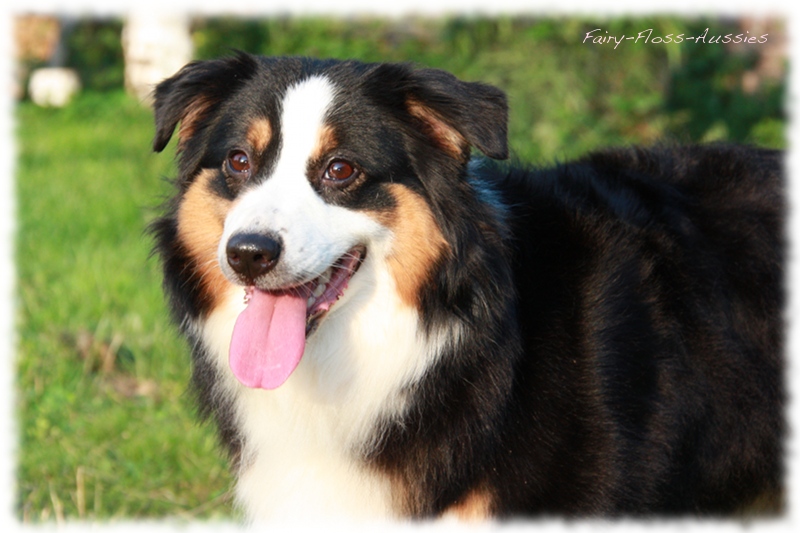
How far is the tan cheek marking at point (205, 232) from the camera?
3441mm

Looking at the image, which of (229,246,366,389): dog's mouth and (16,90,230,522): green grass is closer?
(229,246,366,389): dog's mouth

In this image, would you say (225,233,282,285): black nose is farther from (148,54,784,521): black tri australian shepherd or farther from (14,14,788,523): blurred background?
(14,14,788,523): blurred background

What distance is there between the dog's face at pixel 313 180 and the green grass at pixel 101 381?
1.46 feet

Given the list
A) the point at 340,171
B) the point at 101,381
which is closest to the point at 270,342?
the point at 340,171

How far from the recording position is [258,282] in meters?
3.12

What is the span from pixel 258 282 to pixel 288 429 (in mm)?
667

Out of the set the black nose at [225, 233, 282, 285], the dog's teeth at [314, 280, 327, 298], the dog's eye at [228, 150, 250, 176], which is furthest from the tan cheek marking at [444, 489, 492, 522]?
the dog's eye at [228, 150, 250, 176]

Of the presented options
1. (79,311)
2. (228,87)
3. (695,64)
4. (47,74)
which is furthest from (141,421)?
(47,74)

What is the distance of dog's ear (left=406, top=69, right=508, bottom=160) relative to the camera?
10.3 feet

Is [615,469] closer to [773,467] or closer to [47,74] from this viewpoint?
[773,467]

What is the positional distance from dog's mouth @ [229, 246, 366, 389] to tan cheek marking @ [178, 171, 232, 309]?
0.73ft

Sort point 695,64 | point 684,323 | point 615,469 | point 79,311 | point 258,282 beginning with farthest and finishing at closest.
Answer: point 695,64
point 79,311
point 684,323
point 615,469
point 258,282

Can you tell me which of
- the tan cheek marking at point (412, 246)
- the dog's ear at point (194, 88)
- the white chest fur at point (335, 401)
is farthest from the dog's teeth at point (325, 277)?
the dog's ear at point (194, 88)

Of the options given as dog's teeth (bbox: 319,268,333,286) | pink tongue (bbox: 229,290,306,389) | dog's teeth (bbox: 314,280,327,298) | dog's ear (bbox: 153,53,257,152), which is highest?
dog's ear (bbox: 153,53,257,152)
